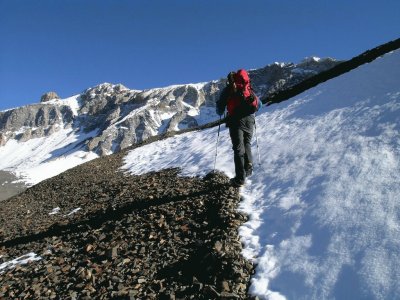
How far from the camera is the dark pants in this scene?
416 inches

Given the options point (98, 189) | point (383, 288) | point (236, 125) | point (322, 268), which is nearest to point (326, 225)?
point (322, 268)

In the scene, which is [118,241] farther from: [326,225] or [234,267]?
[326,225]

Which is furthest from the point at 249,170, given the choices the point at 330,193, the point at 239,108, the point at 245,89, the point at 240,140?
the point at 330,193

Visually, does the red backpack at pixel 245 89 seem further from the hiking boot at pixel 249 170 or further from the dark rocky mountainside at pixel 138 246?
the dark rocky mountainside at pixel 138 246

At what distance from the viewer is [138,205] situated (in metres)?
11.2

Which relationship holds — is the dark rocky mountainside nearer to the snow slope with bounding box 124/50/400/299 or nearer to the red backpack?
the snow slope with bounding box 124/50/400/299

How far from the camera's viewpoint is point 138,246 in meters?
8.40

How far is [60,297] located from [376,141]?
889 cm

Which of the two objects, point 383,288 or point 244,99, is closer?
point 383,288

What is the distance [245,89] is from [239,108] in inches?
24.1

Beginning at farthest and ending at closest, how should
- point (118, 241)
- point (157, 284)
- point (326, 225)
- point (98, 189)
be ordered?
point (98, 189)
point (118, 241)
point (326, 225)
point (157, 284)

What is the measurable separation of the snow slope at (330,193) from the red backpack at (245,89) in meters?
2.29

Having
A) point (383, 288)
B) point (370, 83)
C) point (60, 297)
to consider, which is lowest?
point (383, 288)

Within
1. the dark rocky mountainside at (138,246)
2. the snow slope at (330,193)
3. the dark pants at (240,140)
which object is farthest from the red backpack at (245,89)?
the dark rocky mountainside at (138,246)
